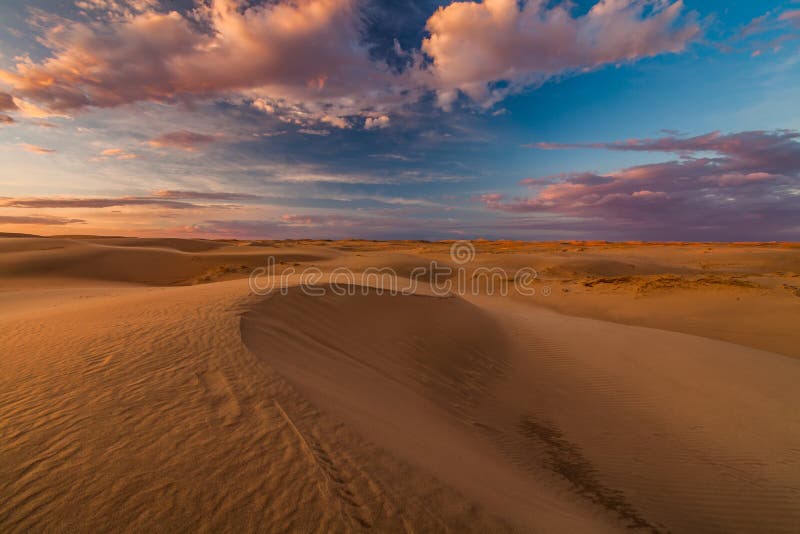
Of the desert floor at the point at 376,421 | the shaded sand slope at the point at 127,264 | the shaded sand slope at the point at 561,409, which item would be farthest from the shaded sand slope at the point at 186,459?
the shaded sand slope at the point at 127,264

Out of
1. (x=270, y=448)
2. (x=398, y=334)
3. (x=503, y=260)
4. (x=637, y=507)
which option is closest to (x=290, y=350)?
(x=270, y=448)

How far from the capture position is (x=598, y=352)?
929 centimetres

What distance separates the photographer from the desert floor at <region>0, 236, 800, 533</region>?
7.82ft

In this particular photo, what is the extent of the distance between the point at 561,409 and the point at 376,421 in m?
4.33

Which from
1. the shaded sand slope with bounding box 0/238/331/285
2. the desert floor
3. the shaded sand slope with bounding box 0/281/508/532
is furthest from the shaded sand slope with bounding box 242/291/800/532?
the shaded sand slope with bounding box 0/238/331/285

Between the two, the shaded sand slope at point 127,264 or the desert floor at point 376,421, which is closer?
the desert floor at point 376,421

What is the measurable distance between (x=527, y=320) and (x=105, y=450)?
12119mm

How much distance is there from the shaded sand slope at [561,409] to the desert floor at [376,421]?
4cm

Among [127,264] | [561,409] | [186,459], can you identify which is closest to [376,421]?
[186,459]

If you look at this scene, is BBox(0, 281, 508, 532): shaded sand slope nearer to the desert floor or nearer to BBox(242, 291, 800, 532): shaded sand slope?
the desert floor

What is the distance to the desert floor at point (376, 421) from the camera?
2383 mm

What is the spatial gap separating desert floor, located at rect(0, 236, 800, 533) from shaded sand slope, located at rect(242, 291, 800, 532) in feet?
0.12

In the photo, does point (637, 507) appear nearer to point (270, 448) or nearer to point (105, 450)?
point (270, 448)

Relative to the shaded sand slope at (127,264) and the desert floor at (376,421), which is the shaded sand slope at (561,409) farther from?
the shaded sand slope at (127,264)
